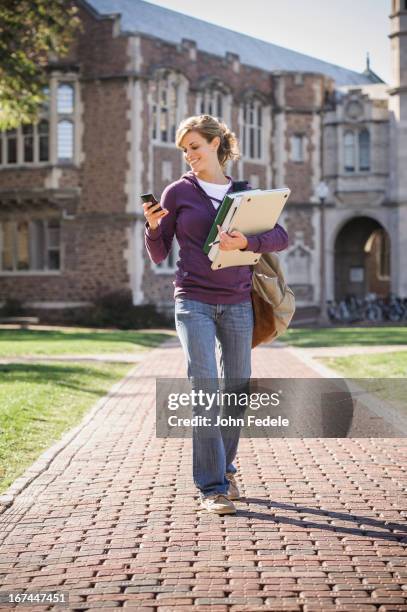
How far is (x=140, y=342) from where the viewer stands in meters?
24.0

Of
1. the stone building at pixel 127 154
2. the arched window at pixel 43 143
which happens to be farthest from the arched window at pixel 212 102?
the arched window at pixel 43 143

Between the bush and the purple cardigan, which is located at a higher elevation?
the purple cardigan

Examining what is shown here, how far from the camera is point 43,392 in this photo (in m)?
12.6

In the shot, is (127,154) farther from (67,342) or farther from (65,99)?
(67,342)

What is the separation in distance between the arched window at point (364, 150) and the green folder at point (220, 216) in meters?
35.2

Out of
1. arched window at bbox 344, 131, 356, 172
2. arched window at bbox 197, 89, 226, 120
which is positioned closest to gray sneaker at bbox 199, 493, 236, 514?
arched window at bbox 197, 89, 226, 120

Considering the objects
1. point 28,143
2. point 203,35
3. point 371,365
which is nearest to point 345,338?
point 371,365

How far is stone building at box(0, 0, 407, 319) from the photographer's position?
109 feet

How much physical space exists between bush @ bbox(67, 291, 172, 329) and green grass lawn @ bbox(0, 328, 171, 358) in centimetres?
364

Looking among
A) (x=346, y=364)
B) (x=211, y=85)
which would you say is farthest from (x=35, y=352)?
(x=211, y=85)

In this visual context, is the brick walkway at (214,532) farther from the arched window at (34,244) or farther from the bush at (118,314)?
the arched window at (34,244)

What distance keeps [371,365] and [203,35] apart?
27489 mm

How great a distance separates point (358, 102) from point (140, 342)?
19579 mm

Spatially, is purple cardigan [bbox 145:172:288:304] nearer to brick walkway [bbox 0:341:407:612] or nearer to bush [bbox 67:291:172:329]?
brick walkway [bbox 0:341:407:612]
